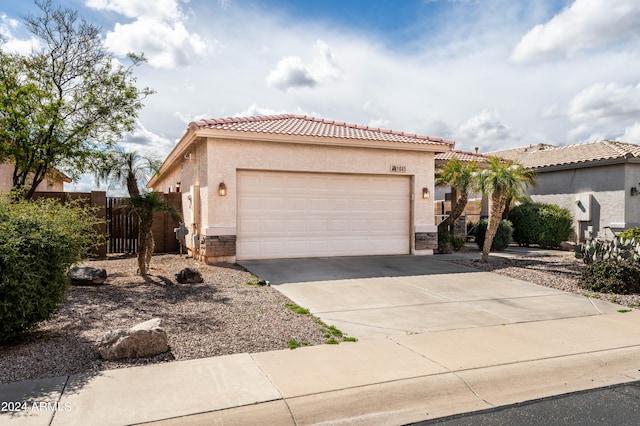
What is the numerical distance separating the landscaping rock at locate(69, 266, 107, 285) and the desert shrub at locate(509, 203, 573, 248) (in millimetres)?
15348

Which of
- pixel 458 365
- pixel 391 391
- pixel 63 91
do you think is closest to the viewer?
pixel 391 391

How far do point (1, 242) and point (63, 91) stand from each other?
797 cm

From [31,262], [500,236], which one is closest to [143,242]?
[31,262]

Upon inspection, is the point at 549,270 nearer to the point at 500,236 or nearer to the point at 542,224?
the point at 500,236

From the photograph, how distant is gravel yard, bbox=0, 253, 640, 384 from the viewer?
4.82 metres

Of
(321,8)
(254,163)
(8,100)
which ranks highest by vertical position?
(321,8)

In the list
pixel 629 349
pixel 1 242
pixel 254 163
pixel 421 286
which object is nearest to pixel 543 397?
pixel 629 349

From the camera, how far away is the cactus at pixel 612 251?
923 centimetres

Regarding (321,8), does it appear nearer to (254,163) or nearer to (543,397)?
(254,163)

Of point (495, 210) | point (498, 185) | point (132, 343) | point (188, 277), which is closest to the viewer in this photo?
point (132, 343)

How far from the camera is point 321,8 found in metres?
11.9

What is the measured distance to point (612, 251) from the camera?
9508mm

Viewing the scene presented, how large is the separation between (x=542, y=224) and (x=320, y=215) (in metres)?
9.78

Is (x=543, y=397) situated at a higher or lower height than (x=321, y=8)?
lower
